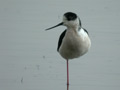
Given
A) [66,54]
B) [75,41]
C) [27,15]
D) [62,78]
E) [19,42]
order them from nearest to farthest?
[75,41], [66,54], [62,78], [19,42], [27,15]

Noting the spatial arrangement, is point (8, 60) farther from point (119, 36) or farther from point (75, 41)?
point (75, 41)

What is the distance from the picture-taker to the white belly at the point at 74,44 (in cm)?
159

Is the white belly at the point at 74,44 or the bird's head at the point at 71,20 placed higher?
the bird's head at the point at 71,20

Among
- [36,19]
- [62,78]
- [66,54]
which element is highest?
[36,19]

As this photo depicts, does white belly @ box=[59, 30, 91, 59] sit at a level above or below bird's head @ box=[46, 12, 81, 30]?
below

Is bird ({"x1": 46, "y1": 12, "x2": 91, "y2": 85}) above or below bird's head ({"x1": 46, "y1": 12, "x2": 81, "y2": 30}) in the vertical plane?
below

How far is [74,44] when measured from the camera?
63.2 inches

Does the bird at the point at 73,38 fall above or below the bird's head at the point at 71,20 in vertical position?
below

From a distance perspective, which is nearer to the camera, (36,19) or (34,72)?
(34,72)

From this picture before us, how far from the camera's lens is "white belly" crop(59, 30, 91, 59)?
62.5 inches

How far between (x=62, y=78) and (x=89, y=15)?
0.82 m

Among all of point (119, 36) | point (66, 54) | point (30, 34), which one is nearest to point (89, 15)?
point (119, 36)

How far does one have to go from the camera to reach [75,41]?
1.60m

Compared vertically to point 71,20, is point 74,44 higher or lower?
lower
